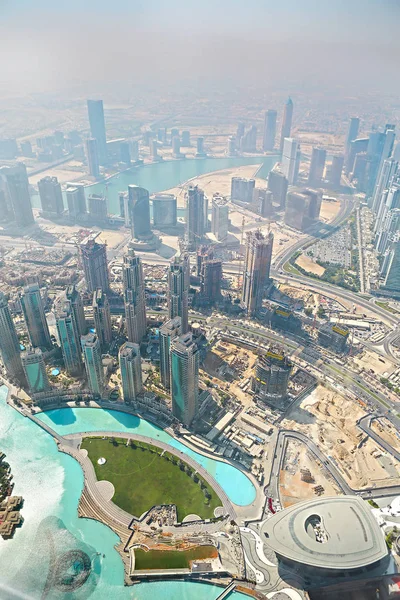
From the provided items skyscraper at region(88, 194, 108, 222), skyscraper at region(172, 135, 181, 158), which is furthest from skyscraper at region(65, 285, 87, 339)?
skyscraper at region(172, 135, 181, 158)

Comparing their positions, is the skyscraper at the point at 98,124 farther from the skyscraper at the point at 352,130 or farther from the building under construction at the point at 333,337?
the building under construction at the point at 333,337

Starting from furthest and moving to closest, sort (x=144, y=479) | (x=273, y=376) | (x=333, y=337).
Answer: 1. (x=333, y=337)
2. (x=273, y=376)
3. (x=144, y=479)

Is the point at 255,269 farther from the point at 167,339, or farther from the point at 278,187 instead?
the point at 278,187

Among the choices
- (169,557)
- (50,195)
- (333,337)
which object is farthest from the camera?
(50,195)

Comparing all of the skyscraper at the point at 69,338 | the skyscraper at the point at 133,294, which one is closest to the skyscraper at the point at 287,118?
the skyscraper at the point at 133,294

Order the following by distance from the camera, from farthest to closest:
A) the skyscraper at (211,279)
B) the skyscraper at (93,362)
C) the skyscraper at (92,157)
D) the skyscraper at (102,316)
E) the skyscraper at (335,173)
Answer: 1. the skyscraper at (335,173)
2. the skyscraper at (92,157)
3. the skyscraper at (211,279)
4. the skyscraper at (102,316)
5. the skyscraper at (93,362)

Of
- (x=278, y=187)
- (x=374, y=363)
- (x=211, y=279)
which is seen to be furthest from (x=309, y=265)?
(x=278, y=187)
